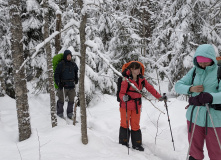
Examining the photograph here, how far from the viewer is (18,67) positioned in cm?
441

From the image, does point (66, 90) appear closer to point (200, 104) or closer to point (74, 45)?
point (74, 45)

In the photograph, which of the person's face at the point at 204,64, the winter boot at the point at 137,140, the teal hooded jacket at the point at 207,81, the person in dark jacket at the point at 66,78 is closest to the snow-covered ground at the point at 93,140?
the winter boot at the point at 137,140

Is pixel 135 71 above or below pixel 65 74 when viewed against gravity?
above

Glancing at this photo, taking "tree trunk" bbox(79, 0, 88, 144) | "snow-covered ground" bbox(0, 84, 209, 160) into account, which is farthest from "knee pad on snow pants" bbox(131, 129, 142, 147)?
"tree trunk" bbox(79, 0, 88, 144)

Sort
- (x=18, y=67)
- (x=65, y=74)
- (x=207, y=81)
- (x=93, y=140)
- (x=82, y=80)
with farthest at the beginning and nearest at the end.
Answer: (x=65, y=74) < (x=18, y=67) < (x=93, y=140) < (x=82, y=80) < (x=207, y=81)

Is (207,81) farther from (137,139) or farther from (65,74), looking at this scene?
(65,74)

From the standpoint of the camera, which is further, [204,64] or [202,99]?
[204,64]

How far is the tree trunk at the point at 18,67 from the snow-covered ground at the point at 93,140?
0.38 meters

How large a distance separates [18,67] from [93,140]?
260 centimetres

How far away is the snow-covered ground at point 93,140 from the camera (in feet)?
12.0

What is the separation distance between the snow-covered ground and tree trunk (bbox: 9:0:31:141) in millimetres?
381

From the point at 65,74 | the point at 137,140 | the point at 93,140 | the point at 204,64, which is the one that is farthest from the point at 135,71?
the point at 65,74

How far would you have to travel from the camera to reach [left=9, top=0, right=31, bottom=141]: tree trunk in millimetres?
4352

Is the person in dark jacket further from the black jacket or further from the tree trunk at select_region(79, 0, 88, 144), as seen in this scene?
the tree trunk at select_region(79, 0, 88, 144)
